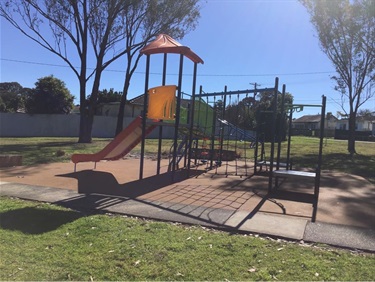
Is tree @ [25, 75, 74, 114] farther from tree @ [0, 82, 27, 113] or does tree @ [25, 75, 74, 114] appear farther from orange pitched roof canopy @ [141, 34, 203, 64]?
orange pitched roof canopy @ [141, 34, 203, 64]

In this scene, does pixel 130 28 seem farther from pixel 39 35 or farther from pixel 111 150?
pixel 111 150

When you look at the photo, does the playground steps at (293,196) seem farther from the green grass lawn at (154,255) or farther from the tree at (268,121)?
the green grass lawn at (154,255)

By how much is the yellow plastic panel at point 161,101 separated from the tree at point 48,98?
30.2 metres

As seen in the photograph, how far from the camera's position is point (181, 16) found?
25.3m

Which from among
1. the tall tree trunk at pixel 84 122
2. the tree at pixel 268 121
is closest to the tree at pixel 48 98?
the tall tree trunk at pixel 84 122

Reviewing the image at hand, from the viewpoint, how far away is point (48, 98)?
38125mm

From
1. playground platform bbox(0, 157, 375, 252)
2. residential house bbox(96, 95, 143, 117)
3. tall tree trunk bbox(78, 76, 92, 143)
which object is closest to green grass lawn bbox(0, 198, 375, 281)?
playground platform bbox(0, 157, 375, 252)

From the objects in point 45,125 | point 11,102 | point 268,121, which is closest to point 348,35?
point 268,121

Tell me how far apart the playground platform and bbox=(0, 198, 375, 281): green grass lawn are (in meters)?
0.54

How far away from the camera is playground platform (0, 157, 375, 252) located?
555 centimetres

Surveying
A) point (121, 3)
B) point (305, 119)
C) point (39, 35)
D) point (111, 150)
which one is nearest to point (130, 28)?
point (121, 3)

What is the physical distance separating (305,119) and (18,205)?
351 ft

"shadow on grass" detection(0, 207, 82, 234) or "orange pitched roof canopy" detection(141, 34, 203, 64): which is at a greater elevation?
"orange pitched roof canopy" detection(141, 34, 203, 64)

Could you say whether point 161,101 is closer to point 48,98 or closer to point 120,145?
point 120,145
